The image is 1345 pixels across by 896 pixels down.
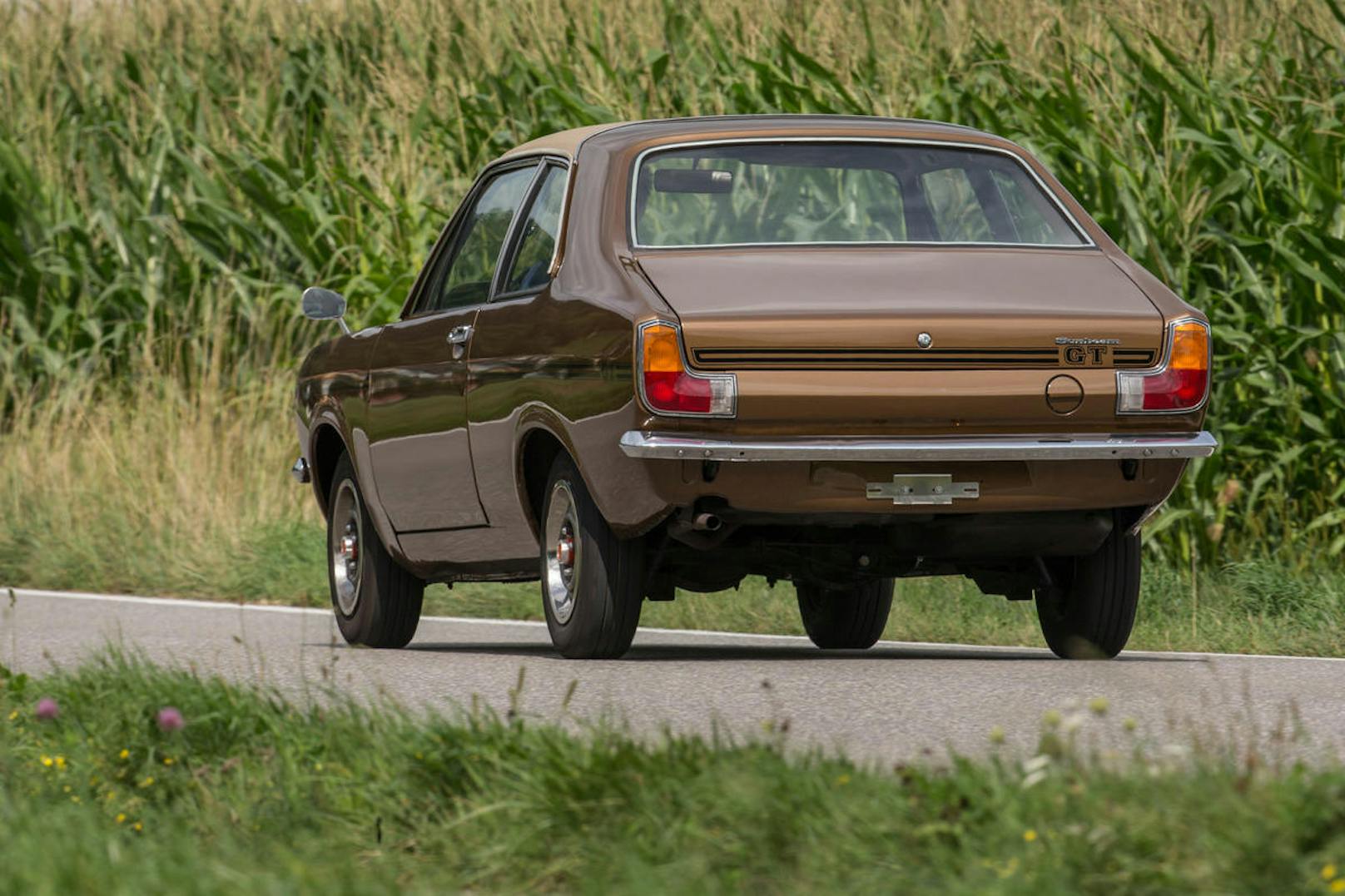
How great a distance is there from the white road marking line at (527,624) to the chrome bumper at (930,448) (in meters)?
1.52

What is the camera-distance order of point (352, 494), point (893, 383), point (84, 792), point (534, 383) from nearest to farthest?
point (84, 792) < point (893, 383) < point (534, 383) < point (352, 494)

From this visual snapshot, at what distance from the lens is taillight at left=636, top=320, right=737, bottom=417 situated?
8102mm

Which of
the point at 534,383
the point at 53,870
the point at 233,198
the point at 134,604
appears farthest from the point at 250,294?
the point at 53,870

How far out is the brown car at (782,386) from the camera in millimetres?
8211

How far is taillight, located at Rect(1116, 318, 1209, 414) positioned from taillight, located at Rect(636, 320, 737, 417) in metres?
1.30

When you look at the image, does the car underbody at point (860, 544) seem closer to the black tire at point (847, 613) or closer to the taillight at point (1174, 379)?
the taillight at point (1174, 379)

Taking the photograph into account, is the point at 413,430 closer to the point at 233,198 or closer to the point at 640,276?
the point at 640,276

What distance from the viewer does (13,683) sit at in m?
7.55

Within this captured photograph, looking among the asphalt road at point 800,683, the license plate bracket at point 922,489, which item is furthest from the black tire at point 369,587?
the license plate bracket at point 922,489

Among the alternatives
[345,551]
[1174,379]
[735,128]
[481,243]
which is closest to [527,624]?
[345,551]

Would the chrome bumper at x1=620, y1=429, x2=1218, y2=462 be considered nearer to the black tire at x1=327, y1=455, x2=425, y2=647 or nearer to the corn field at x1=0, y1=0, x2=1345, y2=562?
the black tire at x1=327, y1=455, x2=425, y2=647

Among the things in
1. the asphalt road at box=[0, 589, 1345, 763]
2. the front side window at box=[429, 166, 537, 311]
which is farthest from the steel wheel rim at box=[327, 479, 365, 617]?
the front side window at box=[429, 166, 537, 311]

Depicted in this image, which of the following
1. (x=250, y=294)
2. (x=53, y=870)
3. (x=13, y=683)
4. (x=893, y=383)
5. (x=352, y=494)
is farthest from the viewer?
(x=250, y=294)

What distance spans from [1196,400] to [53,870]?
4826 millimetres
